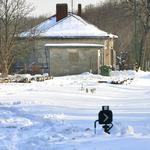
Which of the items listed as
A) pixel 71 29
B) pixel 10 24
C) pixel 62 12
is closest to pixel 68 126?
pixel 10 24

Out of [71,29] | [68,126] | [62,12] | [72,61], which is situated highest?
[62,12]

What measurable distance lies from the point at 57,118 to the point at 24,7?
21.8 metres

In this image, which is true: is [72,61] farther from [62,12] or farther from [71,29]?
[62,12]

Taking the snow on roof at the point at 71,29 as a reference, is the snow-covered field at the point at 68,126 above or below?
below

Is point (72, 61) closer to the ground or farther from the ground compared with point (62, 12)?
closer to the ground

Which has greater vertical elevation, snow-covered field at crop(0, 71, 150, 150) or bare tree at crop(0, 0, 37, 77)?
bare tree at crop(0, 0, 37, 77)

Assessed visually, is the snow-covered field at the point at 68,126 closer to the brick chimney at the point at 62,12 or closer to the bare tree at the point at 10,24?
the bare tree at the point at 10,24

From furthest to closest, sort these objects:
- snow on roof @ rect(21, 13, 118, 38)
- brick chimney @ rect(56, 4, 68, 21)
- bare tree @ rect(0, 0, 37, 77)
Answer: brick chimney @ rect(56, 4, 68, 21), snow on roof @ rect(21, 13, 118, 38), bare tree @ rect(0, 0, 37, 77)

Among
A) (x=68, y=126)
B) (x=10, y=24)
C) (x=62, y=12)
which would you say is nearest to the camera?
(x=68, y=126)

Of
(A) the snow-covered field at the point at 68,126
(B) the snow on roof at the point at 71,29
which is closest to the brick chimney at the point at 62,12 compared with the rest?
(B) the snow on roof at the point at 71,29

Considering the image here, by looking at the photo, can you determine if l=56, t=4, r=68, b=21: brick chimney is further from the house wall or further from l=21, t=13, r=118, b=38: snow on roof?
the house wall

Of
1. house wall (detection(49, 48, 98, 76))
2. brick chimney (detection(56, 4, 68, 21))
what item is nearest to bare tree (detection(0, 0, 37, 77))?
house wall (detection(49, 48, 98, 76))

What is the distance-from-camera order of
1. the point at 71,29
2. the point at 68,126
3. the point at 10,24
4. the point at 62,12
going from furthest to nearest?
1. the point at 62,12
2. the point at 71,29
3. the point at 10,24
4. the point at 68,126

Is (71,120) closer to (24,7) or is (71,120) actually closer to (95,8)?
(24,7)
